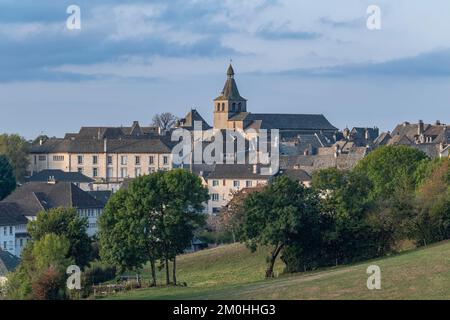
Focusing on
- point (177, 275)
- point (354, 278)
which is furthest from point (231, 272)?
point (354, 278)

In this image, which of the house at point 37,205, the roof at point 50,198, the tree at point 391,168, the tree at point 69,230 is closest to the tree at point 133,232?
the tree at point 69,230

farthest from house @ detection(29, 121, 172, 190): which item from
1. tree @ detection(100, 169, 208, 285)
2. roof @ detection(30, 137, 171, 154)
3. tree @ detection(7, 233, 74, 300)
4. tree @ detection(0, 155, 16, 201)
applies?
tree @ detection(7, 233, 74, 300)

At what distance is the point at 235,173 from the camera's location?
14375cm

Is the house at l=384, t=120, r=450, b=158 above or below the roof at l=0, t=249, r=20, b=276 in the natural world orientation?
above

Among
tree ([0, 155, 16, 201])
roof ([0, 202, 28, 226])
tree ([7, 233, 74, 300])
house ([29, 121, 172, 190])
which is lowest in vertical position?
tree ([7, 233, 74, 300])

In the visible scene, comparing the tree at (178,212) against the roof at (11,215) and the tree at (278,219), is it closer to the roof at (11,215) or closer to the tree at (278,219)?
the tree at (278,219)

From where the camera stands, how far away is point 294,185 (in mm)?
73500

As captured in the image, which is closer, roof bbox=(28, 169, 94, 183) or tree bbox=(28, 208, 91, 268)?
tree bbox=(28, 208, 91, 268)

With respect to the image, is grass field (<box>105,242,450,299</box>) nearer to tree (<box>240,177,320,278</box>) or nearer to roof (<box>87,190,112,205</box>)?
tree (<box>240,177,320,278</box>)

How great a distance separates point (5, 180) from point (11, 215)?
21.5 meters

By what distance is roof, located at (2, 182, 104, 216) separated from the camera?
11175 centimetres

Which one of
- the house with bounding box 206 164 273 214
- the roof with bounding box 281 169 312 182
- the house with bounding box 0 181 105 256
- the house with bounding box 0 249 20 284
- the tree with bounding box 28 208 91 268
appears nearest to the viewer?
the tree with bounding box 28 208 91 268

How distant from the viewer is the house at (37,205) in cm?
10406

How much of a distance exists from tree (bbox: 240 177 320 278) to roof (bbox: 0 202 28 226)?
114ft
